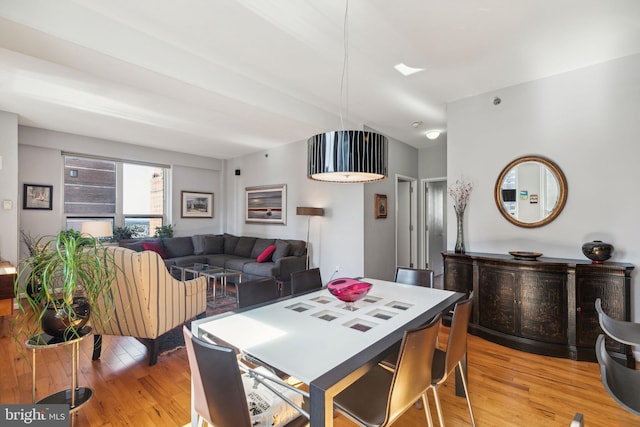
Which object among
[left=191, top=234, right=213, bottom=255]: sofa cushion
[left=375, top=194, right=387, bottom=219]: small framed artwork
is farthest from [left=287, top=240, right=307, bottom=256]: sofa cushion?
[left=191, top=234, right=213, bottom=255]: sofa cushion

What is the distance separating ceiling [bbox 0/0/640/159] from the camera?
85.4 inches

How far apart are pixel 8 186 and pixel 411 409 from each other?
18.3ft

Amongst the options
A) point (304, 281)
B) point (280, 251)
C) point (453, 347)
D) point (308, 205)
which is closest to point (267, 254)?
point (280, 251)

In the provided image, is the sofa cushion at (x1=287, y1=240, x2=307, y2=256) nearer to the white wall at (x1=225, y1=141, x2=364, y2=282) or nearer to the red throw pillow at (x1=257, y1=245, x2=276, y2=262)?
the white wall at (x1=225, y1=141, x2=364, y2=282)

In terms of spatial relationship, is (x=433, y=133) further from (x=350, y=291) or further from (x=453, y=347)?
(x=453, y=347)

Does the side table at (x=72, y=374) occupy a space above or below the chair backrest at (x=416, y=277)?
below

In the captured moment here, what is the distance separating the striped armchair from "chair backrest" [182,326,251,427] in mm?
1574

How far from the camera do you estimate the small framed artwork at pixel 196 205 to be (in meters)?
6.89

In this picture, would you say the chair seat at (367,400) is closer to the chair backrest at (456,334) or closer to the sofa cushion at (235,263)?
the chair backrest at (456,334)

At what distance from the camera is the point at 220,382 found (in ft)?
3.67

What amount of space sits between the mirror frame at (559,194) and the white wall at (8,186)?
6.34 meters

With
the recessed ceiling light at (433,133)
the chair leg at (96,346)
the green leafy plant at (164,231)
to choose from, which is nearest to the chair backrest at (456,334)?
the chair leg at (96,346)

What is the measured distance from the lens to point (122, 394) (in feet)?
7.29

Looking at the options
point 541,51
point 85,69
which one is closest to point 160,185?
point 85,69
